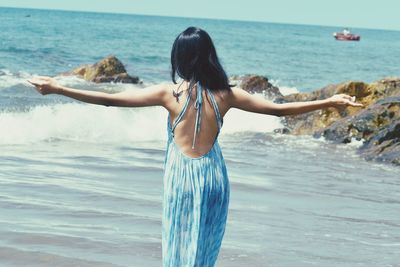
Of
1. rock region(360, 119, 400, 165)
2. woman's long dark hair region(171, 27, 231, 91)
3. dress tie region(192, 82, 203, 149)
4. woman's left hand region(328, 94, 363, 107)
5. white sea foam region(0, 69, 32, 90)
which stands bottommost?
white sea foam region(0, 69, 32, 90)

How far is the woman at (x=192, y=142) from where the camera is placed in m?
4.29

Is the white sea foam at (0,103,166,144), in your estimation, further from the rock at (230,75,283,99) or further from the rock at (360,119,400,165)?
the rock at (230,75,283,99)

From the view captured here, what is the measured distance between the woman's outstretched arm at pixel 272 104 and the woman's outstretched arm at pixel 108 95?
1.15ft

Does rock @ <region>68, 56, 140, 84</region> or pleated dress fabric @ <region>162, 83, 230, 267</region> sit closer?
pleated dress fabric @ <region>162, 83, 230, 267</region>

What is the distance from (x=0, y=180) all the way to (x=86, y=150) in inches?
143

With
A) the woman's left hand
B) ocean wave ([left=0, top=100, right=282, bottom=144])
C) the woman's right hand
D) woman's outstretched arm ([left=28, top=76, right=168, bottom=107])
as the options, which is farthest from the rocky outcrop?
the woman's right hand

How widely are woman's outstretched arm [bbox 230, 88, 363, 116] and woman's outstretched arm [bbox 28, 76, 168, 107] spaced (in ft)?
1.15

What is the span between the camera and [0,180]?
9836 mm

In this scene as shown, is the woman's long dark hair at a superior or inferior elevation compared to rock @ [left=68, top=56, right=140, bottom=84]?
superior

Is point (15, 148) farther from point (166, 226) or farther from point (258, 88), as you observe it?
point (258, 88)

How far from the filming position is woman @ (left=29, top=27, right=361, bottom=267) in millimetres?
4289

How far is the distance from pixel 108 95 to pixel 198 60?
1.46ft

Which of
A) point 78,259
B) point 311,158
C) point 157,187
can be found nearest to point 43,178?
point 157,187

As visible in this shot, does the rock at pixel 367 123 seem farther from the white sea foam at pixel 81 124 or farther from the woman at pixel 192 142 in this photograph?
the woman at pixel 192 142
